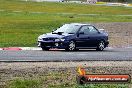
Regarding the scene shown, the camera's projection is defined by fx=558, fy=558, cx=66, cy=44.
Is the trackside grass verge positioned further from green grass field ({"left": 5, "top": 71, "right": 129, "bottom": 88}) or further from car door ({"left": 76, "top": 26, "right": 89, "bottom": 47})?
car door ({"left": 76, "top": 26, "right": 89, "bottom": 47})

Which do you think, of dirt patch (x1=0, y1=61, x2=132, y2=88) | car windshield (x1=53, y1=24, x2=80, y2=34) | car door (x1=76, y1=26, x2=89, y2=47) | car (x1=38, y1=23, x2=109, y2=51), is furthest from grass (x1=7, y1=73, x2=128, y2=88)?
car windshield (x1=53, y1=24, x2=80, y2=34)

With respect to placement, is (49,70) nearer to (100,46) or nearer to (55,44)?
(55,44)

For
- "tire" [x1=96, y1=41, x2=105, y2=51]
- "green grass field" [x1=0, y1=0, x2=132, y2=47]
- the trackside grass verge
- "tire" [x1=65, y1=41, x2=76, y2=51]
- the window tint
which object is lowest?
"green grass field" [x1=0, y1=0, x2=132, y2=47]

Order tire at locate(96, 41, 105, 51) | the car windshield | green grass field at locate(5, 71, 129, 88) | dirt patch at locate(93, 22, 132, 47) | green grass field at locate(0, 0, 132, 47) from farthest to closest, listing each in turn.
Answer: dirt patch at locate(93, 22, 132, 47)
green grass field at locate(0, 0, 132, 47)
tire at locate(96, 41, 105, 51)
the car windshield
green grass field at locate(5, 71, 129, 88)

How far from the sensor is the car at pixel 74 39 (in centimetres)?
2733

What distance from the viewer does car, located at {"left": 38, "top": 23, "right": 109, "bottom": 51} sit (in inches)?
1076

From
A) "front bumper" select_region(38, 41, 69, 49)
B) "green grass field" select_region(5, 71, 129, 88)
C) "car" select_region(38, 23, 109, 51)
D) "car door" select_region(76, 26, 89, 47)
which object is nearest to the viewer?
"green grass field" select_region(5, 71, 129, 88)

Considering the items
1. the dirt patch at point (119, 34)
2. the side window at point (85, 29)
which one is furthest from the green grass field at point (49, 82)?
the dirt patch at point (119, 34)

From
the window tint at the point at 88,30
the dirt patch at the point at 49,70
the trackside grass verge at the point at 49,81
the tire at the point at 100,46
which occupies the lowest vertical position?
the tire at the point at 100,46

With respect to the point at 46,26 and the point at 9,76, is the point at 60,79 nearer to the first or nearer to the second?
the point at 9,76

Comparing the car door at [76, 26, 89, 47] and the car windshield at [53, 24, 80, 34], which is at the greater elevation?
the car windshield at [53, 24, 80, 34]

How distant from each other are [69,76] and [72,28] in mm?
14157

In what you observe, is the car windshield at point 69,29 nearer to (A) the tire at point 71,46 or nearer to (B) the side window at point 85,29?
(B) the side window at point 85,29

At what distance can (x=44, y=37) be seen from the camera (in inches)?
1089
